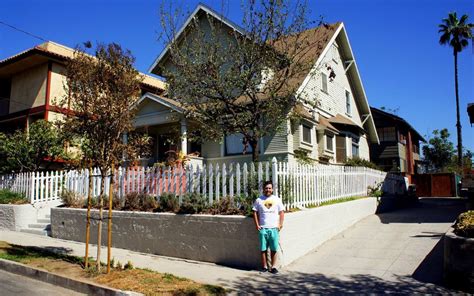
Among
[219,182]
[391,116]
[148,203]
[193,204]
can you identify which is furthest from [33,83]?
[391,116]

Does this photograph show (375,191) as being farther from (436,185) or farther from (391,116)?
(391,116)

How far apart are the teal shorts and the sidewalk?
1.66 feet

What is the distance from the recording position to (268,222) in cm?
746

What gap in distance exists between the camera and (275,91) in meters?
9.78

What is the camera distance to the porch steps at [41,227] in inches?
488

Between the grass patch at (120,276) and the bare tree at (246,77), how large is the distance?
4.14 meters

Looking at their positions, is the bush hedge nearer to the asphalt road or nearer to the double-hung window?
the asphalt road

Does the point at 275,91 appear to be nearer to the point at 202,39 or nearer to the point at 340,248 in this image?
the point at 202,39

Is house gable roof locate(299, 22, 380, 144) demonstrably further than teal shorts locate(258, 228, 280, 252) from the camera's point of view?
Yes

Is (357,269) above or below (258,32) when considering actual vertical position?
below

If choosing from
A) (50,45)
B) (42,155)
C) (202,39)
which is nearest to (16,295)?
(202,39)

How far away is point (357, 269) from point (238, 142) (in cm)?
1044

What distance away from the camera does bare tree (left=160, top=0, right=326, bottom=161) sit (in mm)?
9781

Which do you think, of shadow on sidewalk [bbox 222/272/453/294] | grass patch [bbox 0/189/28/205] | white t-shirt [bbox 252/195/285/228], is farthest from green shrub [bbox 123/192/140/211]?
grass patch [bbox 0/189/28/205]
